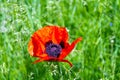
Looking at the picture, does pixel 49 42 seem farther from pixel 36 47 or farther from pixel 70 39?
pixel 70 39

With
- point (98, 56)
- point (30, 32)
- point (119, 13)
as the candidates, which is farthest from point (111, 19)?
point (30, 32)

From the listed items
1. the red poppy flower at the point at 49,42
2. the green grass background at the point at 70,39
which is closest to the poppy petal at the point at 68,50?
the red poppy flower at the point at 49,42

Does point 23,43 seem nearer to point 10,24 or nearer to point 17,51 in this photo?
point 17,51

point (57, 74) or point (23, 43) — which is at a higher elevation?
point (23, 43)

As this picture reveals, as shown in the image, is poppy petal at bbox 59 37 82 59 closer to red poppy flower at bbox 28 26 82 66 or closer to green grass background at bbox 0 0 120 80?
red poppy flower at bbox 28 26 82 66

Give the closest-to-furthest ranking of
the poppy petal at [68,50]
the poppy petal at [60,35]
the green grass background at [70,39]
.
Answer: the poppy petal at [68,50]
the poppy petal at [60,35]
the green grass background at [70,39]

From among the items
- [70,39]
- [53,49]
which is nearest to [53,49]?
[53,49]

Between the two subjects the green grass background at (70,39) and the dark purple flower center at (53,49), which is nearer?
the dark purple flower center at (53,49)

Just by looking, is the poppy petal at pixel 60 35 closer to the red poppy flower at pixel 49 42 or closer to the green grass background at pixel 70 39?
the red poppy flower at pixel 49 42
